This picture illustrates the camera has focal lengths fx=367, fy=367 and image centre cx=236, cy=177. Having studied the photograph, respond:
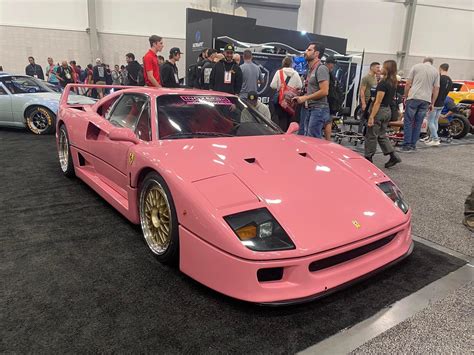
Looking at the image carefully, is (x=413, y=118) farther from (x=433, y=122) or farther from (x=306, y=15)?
(x=306, y=15)

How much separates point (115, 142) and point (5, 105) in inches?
192

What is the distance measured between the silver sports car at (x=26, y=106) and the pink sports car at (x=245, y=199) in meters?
4.01

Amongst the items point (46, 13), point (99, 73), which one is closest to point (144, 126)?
point (99, 73)

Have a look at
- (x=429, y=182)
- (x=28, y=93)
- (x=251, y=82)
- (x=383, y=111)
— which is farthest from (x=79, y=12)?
(x=429, y=182)

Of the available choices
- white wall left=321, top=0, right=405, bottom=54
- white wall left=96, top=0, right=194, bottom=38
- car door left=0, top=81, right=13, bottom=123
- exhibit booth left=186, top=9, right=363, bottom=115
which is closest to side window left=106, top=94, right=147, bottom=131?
car door left=0, top=81, right=13, bottom=123

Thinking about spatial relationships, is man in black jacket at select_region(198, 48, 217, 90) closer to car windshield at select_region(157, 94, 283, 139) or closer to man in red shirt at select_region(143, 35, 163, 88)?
man in red shirt at select_region(143, 35, 163, 88)

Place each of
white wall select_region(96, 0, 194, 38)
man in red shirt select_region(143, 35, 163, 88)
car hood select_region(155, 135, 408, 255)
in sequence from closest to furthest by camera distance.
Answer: car hood select_region(155, 135, 408, 255) < man in red shirt select_region(143, 35, 163, 88) < white wall select_region(96, 0, 194, 38)

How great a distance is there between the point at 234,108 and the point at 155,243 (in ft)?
4.24

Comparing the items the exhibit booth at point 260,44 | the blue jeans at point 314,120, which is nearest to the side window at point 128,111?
the blue jeans at point 314,120

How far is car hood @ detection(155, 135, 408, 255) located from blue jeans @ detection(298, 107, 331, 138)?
196cm

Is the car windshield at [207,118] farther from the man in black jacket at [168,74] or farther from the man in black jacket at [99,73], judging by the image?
the man in black jacket at [99,73]

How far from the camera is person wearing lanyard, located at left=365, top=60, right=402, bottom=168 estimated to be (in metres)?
4.64

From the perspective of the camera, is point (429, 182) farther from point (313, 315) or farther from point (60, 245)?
point (60, 245)

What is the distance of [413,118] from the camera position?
632cm
